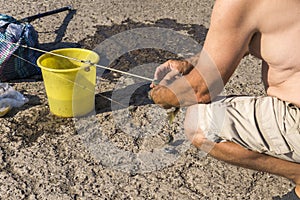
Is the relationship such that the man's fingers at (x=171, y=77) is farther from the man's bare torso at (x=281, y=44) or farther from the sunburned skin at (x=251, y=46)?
the man's bare torso at (x=281, y=44)

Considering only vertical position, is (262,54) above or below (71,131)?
above

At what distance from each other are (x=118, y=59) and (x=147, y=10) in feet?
3.56

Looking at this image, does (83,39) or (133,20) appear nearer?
(83,39)

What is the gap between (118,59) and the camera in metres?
3.89

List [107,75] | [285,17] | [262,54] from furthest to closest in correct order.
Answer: [107,75] → [262,54] → [285,17]

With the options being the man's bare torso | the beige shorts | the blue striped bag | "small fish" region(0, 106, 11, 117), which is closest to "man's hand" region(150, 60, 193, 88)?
the beige shorts

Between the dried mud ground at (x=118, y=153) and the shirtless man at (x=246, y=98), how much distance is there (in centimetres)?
31

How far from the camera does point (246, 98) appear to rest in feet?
8.13

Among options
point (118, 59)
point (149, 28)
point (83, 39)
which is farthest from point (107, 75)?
point (149, 28)

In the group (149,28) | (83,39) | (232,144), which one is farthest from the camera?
(149,28)

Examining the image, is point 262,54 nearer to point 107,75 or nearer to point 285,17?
point 285,17

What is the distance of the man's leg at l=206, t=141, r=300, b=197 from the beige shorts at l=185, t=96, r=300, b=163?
0.03 metres

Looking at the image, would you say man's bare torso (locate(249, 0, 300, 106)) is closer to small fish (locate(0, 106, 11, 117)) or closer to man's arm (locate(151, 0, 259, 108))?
man's arm (locate(151, 0, 259, 108))

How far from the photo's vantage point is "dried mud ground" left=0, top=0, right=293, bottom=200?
8.57 ft
